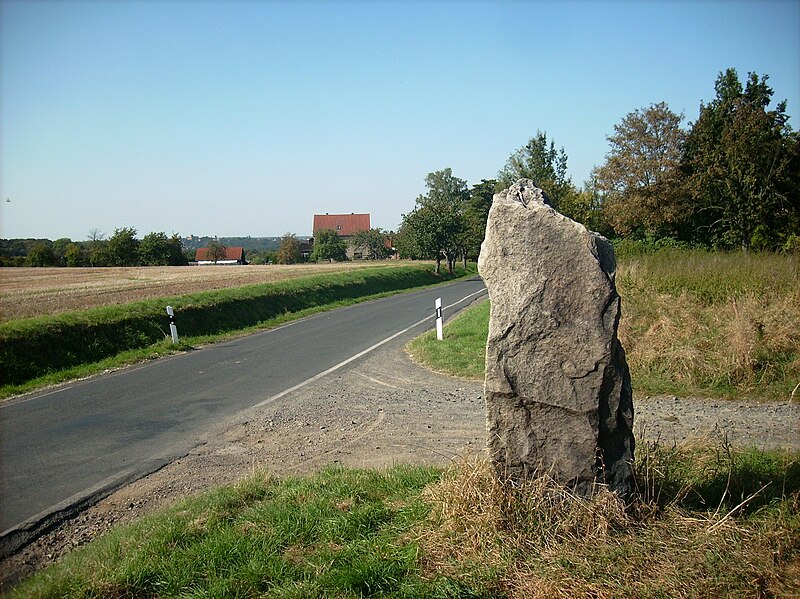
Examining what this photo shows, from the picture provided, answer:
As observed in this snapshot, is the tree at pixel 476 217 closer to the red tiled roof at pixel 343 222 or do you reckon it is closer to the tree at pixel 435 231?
the tree at pixel 435 231

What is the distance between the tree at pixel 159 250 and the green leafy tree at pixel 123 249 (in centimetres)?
80

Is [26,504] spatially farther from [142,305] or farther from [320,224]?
[320,224]

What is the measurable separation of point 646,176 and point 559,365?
1400 inches

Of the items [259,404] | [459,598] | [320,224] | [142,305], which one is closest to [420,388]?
[259,404]

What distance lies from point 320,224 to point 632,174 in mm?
107742

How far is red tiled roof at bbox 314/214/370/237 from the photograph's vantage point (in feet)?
442

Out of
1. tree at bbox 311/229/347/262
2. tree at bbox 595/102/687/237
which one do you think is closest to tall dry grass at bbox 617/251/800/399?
tree at bbox 595/102/687/237

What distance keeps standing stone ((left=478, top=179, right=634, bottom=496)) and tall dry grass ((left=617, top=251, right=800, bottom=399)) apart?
5034mm

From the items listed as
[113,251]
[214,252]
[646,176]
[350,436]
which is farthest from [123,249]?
[350,436]

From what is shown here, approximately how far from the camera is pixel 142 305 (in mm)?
19719

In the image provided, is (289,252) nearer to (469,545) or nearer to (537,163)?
(537,163)

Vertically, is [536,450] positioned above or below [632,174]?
below

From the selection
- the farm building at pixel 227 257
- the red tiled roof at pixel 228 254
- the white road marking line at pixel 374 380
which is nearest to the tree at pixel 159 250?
the farm building at pixel 227 257

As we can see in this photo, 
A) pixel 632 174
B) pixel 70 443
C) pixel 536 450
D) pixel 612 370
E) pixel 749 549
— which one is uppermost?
pixel 632 174
